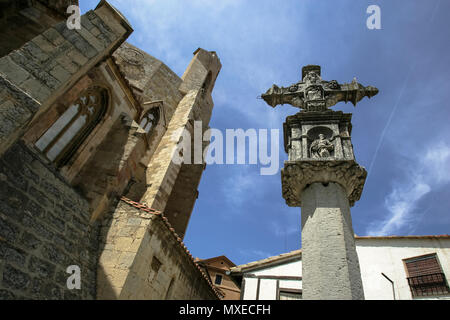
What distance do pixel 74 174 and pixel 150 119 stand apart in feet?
23.0

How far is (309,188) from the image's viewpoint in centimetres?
396

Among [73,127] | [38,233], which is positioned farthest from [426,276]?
[73,127]

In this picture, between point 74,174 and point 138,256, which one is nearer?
point 138,256

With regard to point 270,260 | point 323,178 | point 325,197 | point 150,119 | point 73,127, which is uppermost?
point 150,119

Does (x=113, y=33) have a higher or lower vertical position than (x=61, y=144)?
higher

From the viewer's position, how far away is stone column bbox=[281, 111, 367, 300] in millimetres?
3037

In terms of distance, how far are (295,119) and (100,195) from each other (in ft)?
16.0

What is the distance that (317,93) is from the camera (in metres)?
4.96

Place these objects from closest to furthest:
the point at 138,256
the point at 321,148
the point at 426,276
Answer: the point at 321,148 → the point at 138,256 → the point at 426,276

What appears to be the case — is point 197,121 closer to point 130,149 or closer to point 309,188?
point 130,149

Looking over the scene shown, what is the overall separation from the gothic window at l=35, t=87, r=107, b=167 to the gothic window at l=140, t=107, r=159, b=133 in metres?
4.82

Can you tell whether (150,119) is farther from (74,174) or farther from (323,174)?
(323,174)

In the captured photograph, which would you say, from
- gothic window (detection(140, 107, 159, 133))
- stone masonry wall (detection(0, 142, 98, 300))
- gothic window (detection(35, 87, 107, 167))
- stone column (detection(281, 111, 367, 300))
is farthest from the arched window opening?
stone column (detection(281, 111, 367, 300))
